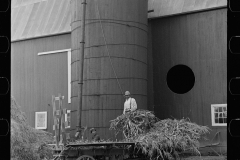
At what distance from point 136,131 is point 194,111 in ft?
18.5

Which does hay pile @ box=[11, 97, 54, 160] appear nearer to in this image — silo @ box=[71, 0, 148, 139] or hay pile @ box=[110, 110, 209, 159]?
silo @ box=[71, 0, 148, 139]

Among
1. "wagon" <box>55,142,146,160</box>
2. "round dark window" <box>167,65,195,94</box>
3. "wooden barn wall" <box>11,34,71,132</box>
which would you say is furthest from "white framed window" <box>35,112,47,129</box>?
"wagon" <box>55,142,146,160</box>

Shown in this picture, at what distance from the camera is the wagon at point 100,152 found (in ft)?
30.7

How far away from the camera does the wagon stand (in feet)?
30.7

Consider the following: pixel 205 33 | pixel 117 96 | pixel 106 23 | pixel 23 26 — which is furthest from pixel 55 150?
pixel 23 26

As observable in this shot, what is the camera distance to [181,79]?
52.9ft

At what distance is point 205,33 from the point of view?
15.3 m

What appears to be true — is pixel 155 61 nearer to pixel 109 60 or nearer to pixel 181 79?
pixel 181 79

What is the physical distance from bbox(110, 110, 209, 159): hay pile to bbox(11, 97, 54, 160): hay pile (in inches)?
115

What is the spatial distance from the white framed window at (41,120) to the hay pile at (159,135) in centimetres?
900

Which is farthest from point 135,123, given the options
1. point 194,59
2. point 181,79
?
point 181,79

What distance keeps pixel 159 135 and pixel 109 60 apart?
5.65 m

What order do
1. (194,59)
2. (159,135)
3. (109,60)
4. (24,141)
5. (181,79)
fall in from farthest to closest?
(181,79) < (194,59) < (109,60) < (24,141) < (159,135)

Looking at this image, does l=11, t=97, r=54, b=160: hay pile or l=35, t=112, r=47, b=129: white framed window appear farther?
l=35, t=112, r=47, b=129: white framed window
